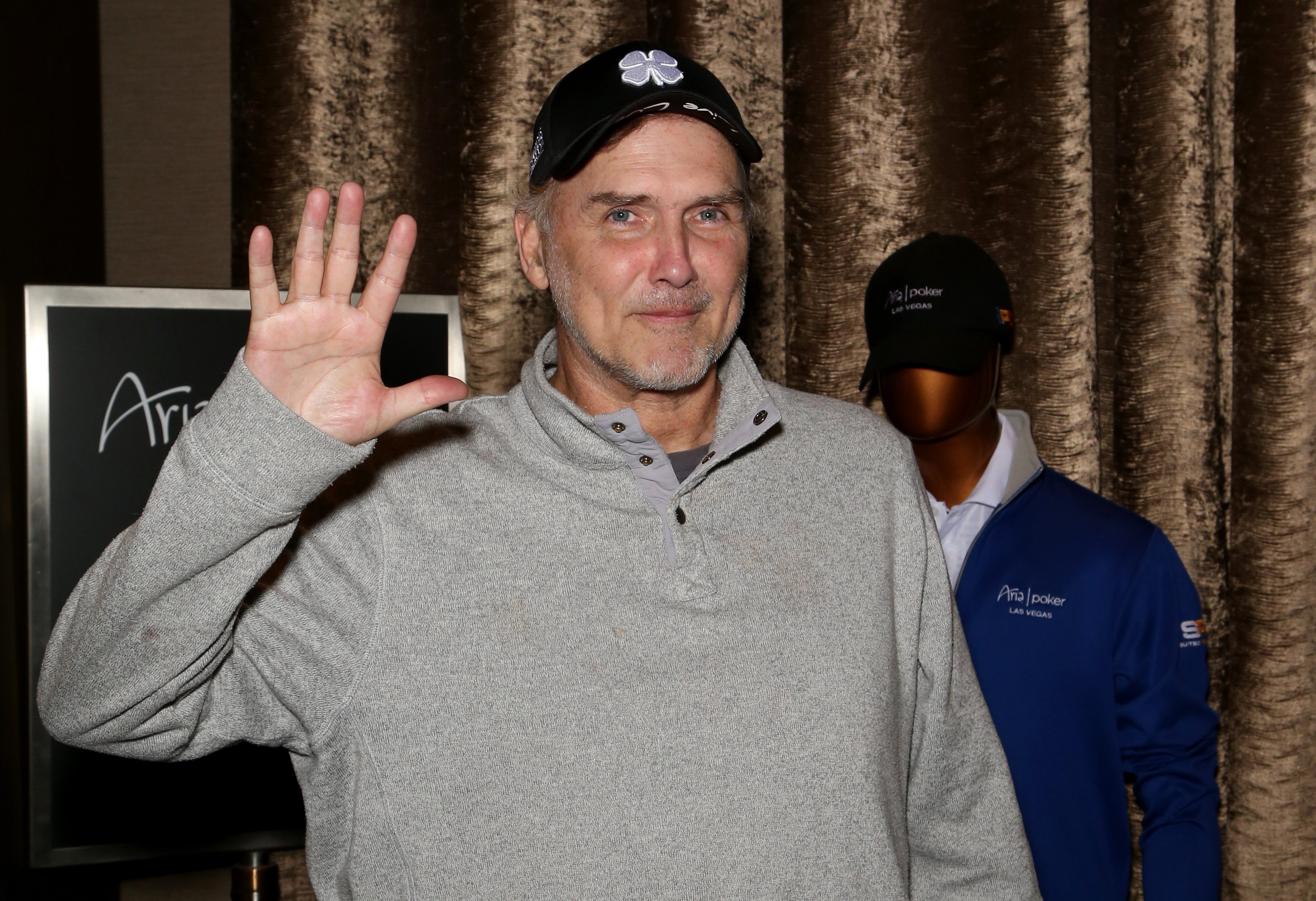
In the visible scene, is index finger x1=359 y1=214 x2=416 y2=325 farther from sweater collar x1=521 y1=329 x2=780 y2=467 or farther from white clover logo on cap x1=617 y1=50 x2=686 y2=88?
white clover logo on cap x1=617 y1=50 x2=686 y2=88

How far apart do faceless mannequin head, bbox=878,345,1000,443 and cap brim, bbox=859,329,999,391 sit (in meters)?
0.01

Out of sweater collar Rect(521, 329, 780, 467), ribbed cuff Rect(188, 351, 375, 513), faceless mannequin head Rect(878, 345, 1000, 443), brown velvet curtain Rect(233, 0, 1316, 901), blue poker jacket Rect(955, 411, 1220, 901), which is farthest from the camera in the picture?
brown velvet curtain Rect(233, 0, 1316, 901)

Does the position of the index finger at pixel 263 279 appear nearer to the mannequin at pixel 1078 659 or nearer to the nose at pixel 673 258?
the nose at pixel 673 258

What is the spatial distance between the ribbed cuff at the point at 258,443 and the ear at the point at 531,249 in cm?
43

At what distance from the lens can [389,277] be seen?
782 mm

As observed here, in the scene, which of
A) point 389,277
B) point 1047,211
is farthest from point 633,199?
point 1047,211

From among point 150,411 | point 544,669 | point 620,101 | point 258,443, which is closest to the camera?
point 258,443

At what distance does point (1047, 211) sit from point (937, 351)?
0.44 metres

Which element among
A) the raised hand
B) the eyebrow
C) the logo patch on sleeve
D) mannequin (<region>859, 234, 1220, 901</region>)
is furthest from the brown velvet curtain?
Answer: the raised hand

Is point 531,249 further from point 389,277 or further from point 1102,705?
point 1102,705

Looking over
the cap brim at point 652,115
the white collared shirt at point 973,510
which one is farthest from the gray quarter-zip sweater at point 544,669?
the white collared shirt at point 973,510

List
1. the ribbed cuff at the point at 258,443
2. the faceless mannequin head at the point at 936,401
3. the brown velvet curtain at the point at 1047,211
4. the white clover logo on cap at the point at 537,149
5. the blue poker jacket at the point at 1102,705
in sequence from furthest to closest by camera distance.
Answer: the brown velvet curtain at the point at 1047,211 < the faceless mannequin head at the point at 936,401 < the blue poker jacket at the point at 1102,705 < the white clover logo on cap at the point at 537,149 < the ribbed cuff at the point at 258,443

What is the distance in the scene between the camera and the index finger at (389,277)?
2.55ft

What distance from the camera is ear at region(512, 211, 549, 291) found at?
1.11 metres
